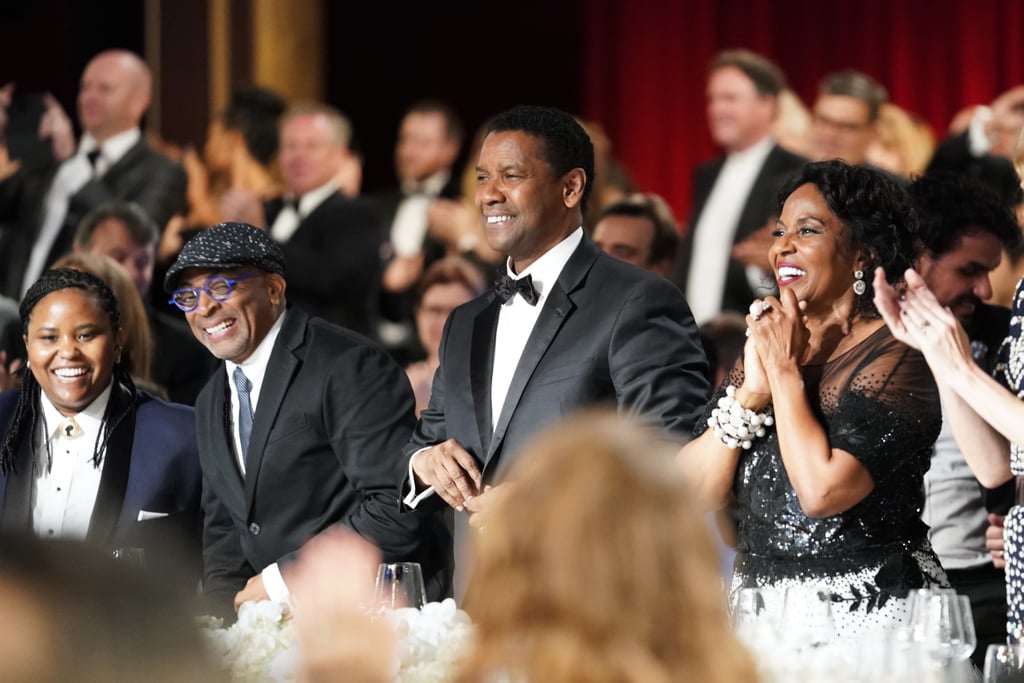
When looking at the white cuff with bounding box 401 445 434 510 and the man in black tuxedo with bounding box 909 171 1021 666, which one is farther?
the man in black tuxedo with bounding box 909 171 1021 666

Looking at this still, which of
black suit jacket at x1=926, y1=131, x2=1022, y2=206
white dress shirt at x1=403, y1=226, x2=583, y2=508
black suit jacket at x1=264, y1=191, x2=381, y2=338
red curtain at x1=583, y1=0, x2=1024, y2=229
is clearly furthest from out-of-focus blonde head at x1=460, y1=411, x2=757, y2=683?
red curtain at x1=583, y1=0, x2=1024, y2=229

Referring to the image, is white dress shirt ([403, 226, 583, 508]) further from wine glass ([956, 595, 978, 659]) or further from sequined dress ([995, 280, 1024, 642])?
wine glass ([956, 595, 978, 659])

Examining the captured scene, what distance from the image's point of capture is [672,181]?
1088 cm

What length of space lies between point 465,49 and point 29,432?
24.7ft

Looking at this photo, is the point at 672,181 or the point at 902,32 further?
the point at 672,181

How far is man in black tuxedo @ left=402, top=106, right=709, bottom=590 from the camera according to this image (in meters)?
3.25

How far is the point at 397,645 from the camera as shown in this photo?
2.49 m

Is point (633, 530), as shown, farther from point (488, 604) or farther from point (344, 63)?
point (344, 63)

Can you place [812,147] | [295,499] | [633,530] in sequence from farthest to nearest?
[812,147] < [295,499] < [633,530]

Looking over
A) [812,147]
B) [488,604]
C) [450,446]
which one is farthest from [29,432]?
[812,147]

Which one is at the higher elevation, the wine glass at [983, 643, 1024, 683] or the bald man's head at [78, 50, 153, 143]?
the bald man's head at [78, 50, 153, 143]

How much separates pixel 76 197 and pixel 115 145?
1.24 ft

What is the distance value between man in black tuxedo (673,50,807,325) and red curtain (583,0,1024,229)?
328cm

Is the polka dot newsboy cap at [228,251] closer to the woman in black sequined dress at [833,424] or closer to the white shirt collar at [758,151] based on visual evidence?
the woman in black sequined dress at [833,424]
